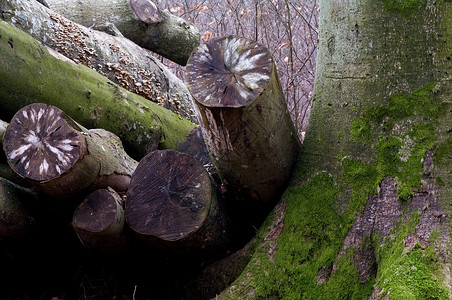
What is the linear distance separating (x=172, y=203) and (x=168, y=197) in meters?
0.04

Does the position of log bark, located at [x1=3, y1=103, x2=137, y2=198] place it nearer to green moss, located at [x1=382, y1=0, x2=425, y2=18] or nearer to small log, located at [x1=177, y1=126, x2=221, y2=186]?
small log, located at [x1=177, y1=126, x2=221, y2=186]

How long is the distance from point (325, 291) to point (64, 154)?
1605 millimetres

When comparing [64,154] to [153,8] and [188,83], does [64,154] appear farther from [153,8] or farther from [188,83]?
[153,8]

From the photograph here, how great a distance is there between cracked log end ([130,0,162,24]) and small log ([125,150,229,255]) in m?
3.89

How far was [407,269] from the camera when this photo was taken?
6.60 ft

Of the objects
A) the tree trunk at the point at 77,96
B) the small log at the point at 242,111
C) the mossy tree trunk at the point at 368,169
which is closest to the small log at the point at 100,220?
the small log at the point at 242,111

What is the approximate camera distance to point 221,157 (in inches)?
103

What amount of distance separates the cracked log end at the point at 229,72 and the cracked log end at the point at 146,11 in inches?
154

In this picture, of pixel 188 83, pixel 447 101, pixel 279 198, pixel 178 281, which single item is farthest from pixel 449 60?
pixel 178 281

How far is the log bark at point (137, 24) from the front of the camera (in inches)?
221

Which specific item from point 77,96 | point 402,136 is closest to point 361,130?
point 402,136

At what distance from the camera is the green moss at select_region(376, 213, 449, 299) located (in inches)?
76.2

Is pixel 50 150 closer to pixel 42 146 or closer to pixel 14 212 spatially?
pixel 42 146

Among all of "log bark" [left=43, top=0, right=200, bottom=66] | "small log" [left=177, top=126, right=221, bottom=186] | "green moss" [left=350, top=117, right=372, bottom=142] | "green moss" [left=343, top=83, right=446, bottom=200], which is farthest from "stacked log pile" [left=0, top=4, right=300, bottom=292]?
"log bark" [left=43, top=0, right=200, bottom=66]
